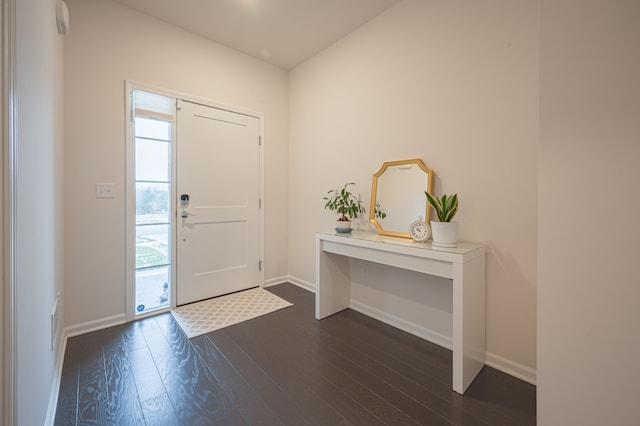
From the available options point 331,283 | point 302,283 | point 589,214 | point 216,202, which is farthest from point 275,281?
point 589,214

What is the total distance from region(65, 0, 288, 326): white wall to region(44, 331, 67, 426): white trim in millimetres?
328

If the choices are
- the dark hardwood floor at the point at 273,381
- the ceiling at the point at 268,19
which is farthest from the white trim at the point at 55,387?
the ceiling at the point at 268,19

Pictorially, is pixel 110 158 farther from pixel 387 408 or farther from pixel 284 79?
pixel 387 408

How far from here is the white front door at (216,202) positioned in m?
2.76

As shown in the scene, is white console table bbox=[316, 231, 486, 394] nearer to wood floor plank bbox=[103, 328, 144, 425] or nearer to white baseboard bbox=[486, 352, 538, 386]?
white baseboard bbox=[486, 352, 538, 386]

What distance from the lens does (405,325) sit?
91.5 inches

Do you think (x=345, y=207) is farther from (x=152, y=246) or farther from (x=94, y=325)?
(x=94, y=325)

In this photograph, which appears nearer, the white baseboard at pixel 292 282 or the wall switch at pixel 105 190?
the wall switch at pixel 105 190

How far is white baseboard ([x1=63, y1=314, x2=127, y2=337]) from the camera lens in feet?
7.13

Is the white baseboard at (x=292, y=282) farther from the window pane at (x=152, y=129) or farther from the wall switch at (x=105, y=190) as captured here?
the window pane at (x=152, y=129)

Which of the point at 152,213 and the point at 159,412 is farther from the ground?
the point at 152,213

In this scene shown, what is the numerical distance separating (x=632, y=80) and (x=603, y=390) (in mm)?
1108

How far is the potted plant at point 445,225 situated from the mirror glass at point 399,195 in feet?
→ 0.85

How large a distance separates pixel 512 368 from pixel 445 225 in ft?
3.21
